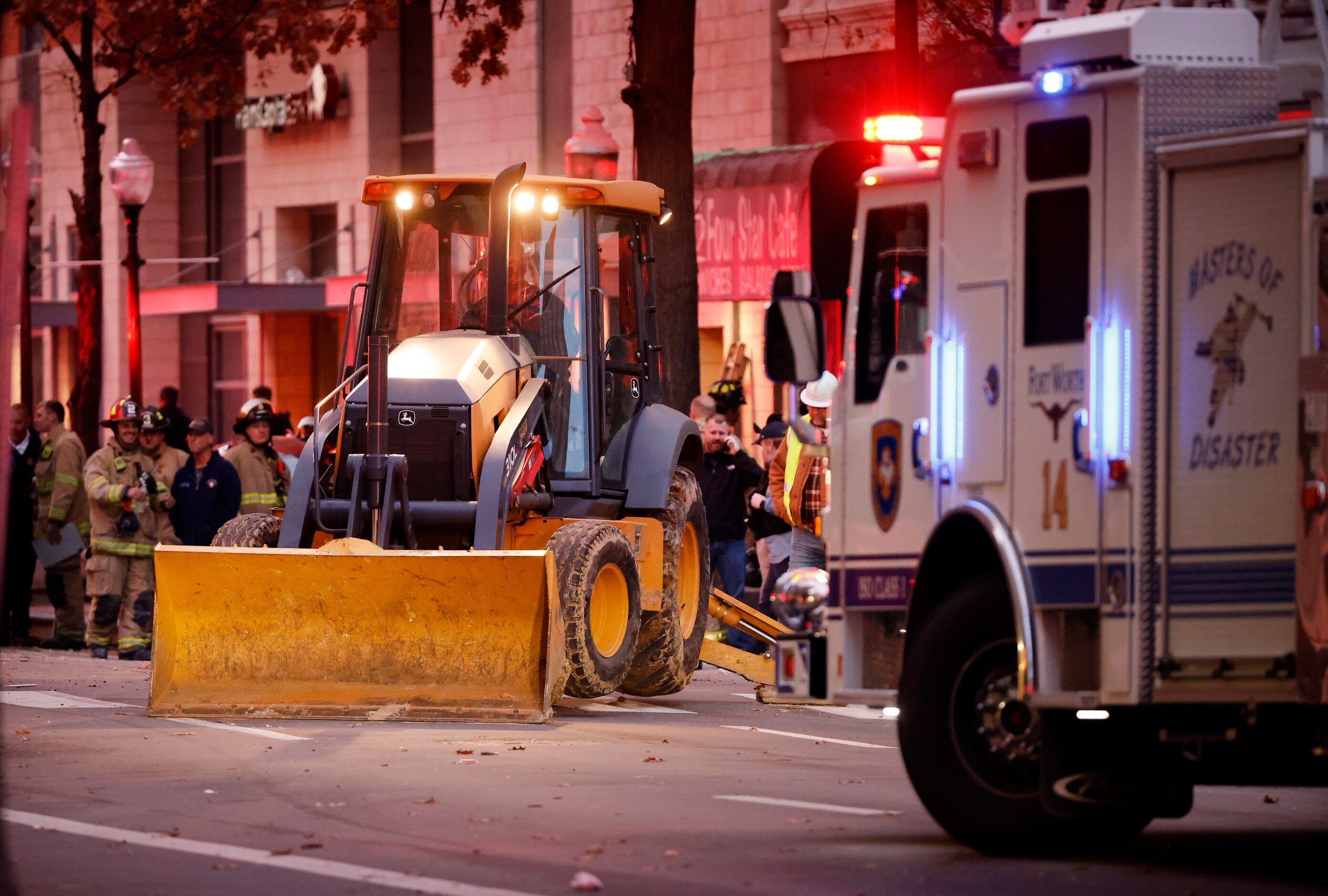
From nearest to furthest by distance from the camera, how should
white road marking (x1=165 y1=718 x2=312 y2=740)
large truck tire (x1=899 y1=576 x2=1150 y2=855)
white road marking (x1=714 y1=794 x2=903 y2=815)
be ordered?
1. large truck tire (x1=899 y1=576 x2=1150 y2=855)
2. white road marking (x1=714 y1=794 x2=903 y2=815)
3. white road marking (x1=165 y1=718 x2=312 y2=740)

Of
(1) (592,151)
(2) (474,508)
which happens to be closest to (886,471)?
Result: (2) (474,508)

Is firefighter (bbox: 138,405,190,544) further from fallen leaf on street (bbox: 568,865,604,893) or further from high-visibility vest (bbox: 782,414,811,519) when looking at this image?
fallen leaf on street (bbox: 568,865,604,893)

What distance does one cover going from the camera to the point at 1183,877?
8.22 meters

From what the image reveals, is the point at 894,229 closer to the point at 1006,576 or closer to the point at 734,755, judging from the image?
the point at 1006,576

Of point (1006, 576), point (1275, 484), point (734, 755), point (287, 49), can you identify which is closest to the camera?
point (1275, 484)

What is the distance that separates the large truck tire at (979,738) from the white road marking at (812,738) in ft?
12.2

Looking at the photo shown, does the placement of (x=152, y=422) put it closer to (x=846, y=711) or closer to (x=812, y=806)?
(x=846, y=711)

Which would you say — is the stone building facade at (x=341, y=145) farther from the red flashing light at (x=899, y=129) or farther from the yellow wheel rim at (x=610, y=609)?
the red flashing light at (x=899, y=129)

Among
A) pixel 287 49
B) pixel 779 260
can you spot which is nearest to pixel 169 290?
pixel 287 49

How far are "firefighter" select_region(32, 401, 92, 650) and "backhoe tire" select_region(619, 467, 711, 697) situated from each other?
19.4ft

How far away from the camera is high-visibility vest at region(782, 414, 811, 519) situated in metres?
15.9

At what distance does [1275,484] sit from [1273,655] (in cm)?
54

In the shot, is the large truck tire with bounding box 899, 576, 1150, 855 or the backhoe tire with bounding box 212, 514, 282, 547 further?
the backhoe tire with bounding box 212, 514, 282, 547

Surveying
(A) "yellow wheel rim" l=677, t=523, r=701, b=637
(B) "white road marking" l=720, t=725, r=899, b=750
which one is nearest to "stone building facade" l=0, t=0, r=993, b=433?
(A) "yellow wheel rim" l=677, t=523, r=701, b=637
